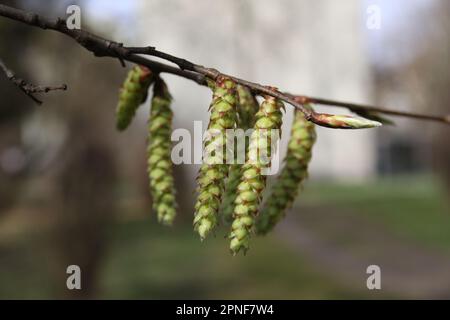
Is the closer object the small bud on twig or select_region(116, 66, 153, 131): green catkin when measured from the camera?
the small bud on twig

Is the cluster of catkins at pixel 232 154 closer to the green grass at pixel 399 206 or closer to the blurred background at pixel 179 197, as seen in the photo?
the blurred background at pixel 179 197

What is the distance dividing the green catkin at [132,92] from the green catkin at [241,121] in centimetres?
19

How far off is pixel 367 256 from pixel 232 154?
387 inches

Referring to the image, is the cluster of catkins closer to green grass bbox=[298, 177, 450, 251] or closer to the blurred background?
the blurred background

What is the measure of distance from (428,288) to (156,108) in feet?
25.3

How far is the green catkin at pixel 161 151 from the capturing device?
1238 mm

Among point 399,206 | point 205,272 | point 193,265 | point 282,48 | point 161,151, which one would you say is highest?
point 282,48

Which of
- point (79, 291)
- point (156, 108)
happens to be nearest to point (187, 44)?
point (79, 291)

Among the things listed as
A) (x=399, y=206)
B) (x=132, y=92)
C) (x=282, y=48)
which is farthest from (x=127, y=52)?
(x=282, y=48)

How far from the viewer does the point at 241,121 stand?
1.19m

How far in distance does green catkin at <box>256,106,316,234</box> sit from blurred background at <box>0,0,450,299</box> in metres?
2.12

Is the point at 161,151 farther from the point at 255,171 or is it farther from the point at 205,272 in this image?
the point at 205,272

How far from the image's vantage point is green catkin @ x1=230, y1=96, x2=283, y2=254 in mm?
944

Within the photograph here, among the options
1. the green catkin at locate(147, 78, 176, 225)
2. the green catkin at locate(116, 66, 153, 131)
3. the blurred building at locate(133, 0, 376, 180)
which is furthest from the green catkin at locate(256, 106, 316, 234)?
the blurred building at locate(133, 0, 376, 180)
